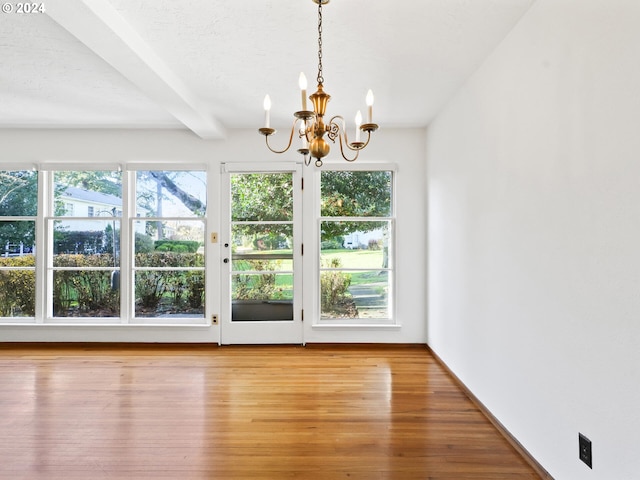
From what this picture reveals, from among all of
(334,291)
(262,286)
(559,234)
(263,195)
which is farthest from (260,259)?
(559,234)

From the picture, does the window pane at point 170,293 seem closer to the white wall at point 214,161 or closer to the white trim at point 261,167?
the white wall at point 214,161

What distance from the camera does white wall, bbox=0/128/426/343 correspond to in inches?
162

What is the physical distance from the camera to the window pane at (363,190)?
4.20 metres

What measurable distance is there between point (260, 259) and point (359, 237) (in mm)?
1200

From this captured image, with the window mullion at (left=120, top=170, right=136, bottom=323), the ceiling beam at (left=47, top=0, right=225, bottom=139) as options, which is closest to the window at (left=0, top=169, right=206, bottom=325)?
the window mullion at (left=120, top=170, right=136, bottom=323)

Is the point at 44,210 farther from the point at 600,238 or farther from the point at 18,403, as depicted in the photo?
the point at 600,238

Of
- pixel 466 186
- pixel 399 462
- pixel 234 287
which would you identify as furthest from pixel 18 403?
pixel 466 186

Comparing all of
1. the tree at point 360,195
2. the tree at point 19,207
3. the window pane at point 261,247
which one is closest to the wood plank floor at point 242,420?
the window pane at point 261,247

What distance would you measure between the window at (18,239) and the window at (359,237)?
3387 millimetres

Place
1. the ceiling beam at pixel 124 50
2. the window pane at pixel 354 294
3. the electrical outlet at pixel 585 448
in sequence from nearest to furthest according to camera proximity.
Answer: the electrical outlet at pixel 585 448
the ceiling beam at pixel 124 50
the window pane at pixel 354 294

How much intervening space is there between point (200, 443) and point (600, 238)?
238cm

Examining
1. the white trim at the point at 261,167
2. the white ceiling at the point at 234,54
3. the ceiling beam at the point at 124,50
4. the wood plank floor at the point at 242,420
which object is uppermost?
the white ceiling at the point at 234,54

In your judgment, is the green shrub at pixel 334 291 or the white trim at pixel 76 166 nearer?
the white trim at pixel 76 166

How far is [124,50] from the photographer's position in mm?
2193
